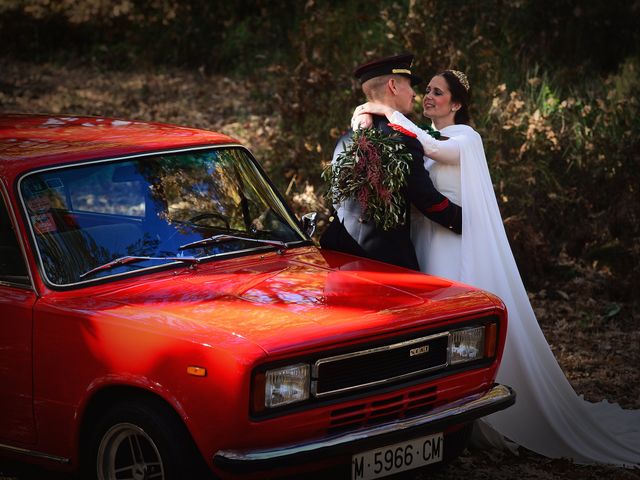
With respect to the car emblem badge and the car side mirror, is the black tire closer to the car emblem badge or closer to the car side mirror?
the car emblem badge

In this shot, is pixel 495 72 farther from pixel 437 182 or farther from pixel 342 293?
pixel 342 293

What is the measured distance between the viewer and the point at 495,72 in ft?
38.0

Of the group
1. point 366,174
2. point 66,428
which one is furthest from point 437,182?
point 66,428

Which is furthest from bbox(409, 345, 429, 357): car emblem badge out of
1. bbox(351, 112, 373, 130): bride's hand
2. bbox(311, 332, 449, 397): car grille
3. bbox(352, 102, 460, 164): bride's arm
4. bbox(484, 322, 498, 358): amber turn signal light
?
bbox(351, 112, 373, 130): bride's hand

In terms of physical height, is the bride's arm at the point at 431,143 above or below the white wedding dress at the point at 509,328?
above

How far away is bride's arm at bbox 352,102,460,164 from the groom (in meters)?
0.04

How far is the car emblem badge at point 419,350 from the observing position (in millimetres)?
4793

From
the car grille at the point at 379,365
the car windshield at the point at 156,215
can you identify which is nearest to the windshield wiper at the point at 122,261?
the car windshield at the point at 156,215

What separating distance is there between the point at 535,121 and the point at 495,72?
1213 millimetres

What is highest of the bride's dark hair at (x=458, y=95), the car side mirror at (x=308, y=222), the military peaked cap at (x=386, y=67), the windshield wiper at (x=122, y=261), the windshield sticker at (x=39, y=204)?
the military peaked cap at (x=386, y=67)

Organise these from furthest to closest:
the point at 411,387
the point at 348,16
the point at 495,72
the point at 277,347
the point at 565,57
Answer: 1. the point at 348,16
2. the point at 565,57
3. the point at 495,72
4. the point at 411,387
5. the point at 277,347

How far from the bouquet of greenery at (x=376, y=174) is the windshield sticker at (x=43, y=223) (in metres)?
1.69

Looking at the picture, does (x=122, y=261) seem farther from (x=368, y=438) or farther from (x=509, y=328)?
(x=509, y=328)

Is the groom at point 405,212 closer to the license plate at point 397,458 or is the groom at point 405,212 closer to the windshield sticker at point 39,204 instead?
the license plate at point 397,458
